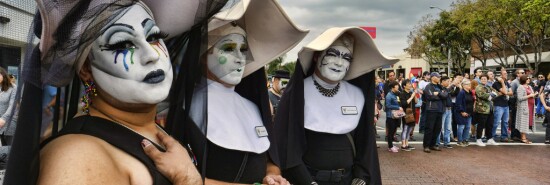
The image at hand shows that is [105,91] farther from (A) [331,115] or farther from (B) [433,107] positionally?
(B) [433,107]

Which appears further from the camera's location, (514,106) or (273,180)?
(514,106)

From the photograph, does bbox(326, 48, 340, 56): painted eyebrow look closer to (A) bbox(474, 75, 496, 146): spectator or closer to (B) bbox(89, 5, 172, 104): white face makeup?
(B) bbox(89, 5, 172, 104): white face makeup

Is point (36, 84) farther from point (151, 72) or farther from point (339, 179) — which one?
point (339, 179)

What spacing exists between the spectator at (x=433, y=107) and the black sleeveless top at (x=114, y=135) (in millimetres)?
7314

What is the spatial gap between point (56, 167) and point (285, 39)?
5.18ft

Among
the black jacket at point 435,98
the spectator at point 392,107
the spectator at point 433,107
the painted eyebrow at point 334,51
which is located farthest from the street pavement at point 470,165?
the painted eyebrow at point 334,51

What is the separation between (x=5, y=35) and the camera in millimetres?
1044

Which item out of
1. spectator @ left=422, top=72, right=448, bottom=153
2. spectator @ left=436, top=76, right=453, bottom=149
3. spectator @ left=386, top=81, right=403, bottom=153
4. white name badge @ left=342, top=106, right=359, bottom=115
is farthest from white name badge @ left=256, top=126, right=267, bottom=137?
spectator @ left=436, top=76, right=453, bottom=149

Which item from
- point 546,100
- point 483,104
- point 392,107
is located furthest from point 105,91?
point 546,100

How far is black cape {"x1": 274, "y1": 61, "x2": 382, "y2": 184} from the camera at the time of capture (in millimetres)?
2664

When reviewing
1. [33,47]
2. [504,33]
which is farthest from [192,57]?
[504,33]

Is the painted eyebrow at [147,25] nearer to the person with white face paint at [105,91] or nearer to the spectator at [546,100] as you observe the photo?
the person with white face paint at [105,91]

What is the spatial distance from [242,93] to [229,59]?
0.37 meters

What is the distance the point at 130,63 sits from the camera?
123 centimetres
